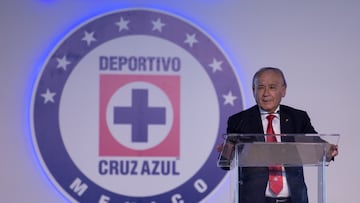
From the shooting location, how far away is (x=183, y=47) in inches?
155

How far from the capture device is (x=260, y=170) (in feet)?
7.79

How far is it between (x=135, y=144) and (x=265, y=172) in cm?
168

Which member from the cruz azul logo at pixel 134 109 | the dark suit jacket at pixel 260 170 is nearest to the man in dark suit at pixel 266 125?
the dark suit jacket at pixel 260 170

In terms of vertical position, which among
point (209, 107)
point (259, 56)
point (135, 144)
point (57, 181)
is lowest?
Answer: point (57, 181)

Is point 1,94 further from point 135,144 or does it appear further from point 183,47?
point 183,47

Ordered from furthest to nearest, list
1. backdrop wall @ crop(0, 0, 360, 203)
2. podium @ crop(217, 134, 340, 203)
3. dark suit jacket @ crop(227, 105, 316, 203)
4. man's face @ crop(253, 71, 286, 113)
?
backdrop wall @ crop(0, 0, 360, 203)
man's face @ crop(253, 71, 286, 113)
dark suit jacket @ crop(227, 105, 316, 203)
podium @ crop(217, 134, 340, 203)

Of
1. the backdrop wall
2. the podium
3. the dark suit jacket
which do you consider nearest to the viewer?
the podium

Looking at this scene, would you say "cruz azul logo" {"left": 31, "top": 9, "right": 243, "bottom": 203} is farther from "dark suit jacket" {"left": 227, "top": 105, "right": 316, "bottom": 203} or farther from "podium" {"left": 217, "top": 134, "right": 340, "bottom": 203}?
"podium" {"left": 217, "top": 134, "right": 340, "bottom": 203}

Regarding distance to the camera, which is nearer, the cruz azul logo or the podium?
the podium

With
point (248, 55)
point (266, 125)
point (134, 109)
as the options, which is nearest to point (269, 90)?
point (266, 125)

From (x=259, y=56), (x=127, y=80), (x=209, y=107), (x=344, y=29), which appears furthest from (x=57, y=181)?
(x=344, y=29)

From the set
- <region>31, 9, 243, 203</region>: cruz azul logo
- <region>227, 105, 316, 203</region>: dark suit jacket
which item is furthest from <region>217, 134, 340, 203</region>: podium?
<region>31, 9, 243, 203</region>: cruz azul logo

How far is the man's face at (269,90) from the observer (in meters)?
2.75

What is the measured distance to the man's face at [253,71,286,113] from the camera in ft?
9.01
